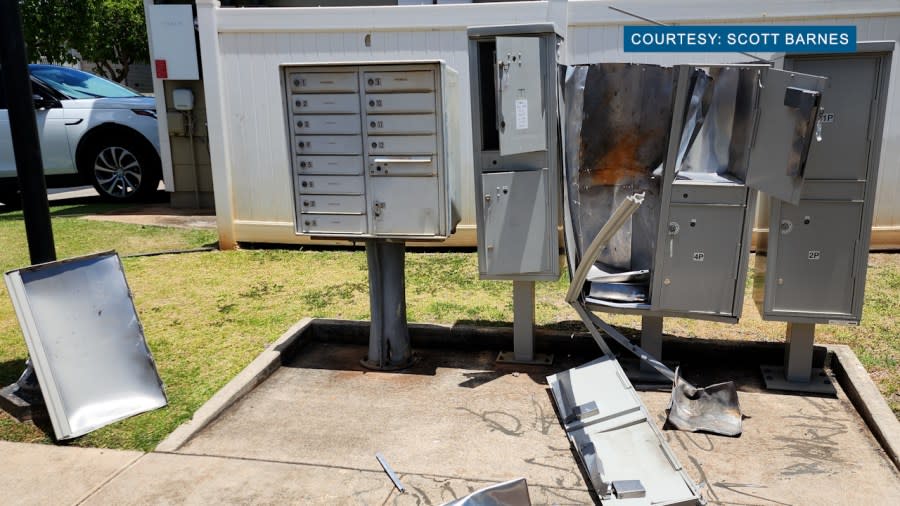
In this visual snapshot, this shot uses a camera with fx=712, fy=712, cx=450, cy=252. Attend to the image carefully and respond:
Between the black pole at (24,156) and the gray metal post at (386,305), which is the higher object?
the black pole at (24,156)

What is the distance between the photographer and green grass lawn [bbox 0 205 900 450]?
13.6ft

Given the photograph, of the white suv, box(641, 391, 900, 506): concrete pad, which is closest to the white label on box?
box(641, 391, 900, 506): concrete pad

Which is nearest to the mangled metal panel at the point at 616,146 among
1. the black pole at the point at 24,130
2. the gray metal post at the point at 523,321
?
the gray metal post at the point at 523,321

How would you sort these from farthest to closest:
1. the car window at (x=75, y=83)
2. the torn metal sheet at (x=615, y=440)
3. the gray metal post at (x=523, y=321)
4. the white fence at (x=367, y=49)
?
1. the car window at (x=75, y=83)
2. the white fence at (x=367, y=49)
3. the gray metal post at (x=523, y=321)
4. the torn metal sheet at (x=615, y=440)

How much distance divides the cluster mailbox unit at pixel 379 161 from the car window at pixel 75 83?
7.56m

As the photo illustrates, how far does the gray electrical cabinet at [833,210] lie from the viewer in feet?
12.1

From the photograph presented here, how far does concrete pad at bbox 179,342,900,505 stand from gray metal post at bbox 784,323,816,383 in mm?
167

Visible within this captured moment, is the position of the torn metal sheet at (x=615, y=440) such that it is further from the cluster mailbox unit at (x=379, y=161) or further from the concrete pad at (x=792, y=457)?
the cluster mailbox unit at (x=379, y=161)

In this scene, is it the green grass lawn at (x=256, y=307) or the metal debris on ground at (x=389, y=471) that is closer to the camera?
the metal debris on ground at (x=389, y=471)

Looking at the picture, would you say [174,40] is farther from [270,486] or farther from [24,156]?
[270,486]

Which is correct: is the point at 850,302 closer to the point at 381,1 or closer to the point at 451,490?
the point at 451,490

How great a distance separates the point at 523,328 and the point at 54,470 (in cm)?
265

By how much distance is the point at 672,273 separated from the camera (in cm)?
404

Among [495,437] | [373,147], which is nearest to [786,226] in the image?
[495,437]
